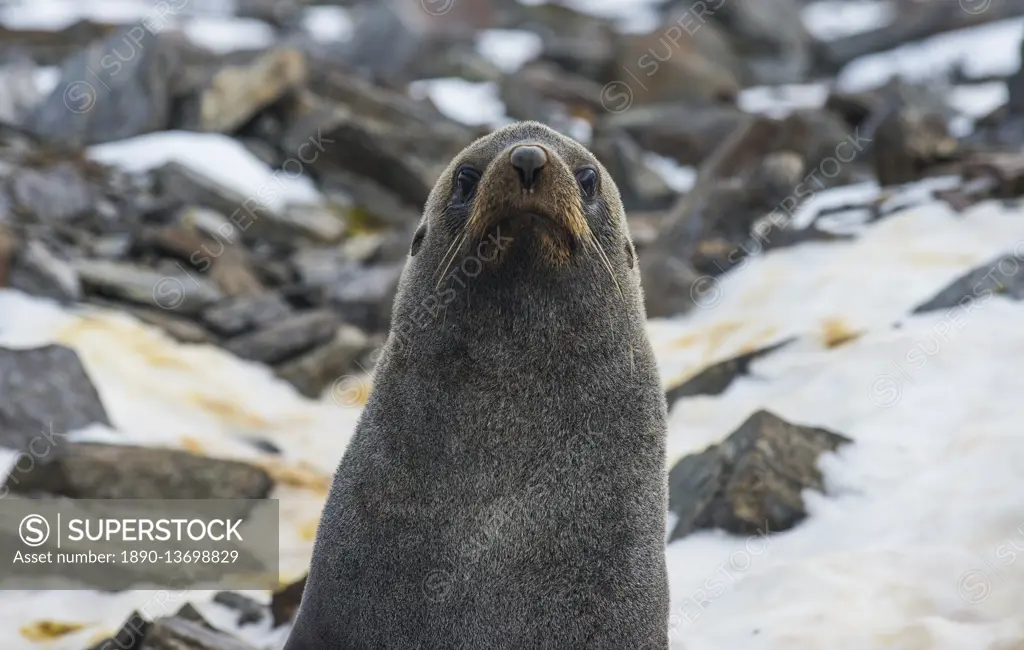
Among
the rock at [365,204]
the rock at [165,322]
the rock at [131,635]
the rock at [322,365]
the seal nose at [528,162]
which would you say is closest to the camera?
the seal nose at [528,162]

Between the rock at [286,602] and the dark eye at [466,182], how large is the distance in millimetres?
2339

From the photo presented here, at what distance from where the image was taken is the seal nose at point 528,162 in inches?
133

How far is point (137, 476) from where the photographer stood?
695cm

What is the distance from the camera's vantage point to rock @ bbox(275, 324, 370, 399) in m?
10.1

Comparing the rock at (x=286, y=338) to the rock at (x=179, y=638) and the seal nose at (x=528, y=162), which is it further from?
the seal nose at (x=528, y=162)

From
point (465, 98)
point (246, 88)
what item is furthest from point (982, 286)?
point (465, 98)

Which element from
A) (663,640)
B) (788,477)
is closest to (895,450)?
(788,477)

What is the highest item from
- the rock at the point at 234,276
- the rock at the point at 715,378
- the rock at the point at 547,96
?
the rock at the point at 547,96

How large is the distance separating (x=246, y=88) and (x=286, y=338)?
30.3 feet

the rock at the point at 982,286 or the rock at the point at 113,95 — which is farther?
Result: the rock at the point at 113,95
